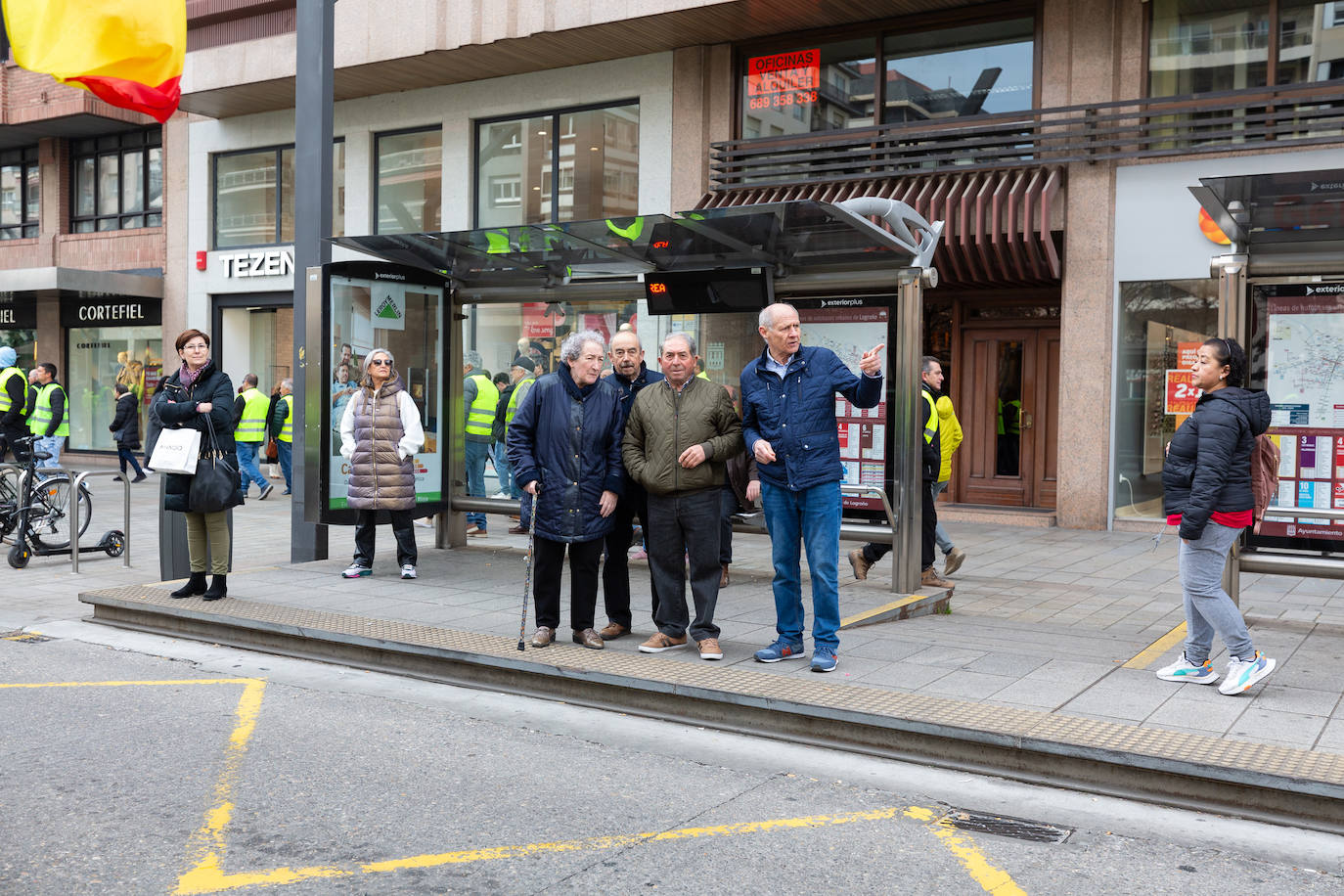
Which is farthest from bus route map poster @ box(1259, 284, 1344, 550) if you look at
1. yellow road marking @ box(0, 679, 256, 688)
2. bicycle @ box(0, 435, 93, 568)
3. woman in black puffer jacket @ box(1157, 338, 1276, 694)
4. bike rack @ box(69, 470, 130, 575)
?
bicycle @ box(0, 435, 93, 568)

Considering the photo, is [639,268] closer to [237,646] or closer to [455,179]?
[237,646]

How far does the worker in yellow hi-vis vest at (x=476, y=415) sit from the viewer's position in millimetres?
11156

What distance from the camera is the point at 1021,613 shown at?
861 cm

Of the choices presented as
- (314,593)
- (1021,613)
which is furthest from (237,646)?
(1021,613)

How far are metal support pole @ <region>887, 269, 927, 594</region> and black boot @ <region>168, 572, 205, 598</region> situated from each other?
16.2 ft

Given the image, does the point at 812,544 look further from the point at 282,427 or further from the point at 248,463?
the point at 248,463

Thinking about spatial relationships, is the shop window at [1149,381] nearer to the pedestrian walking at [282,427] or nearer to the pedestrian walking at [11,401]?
the pedestrian walking at [282,427]

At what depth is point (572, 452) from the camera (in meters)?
6.69

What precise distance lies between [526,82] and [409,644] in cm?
1338

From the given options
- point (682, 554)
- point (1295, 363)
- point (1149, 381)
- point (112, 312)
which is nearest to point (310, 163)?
point (682, 554)

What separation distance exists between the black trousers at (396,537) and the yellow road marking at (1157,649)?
5.41 metres

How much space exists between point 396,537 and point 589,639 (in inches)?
124

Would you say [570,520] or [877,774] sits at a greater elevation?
[570,520]

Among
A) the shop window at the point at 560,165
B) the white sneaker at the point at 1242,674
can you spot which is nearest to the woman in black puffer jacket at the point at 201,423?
the white sneaker at the point at 1242,674
